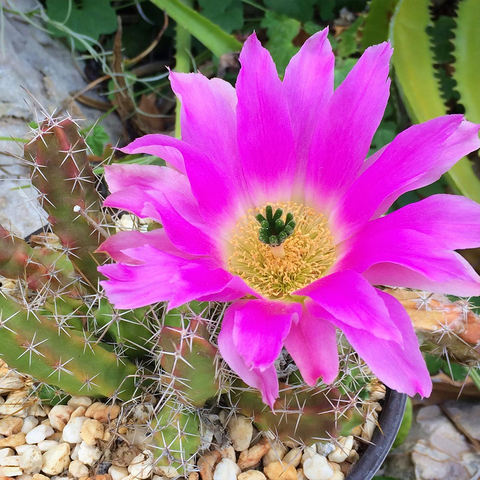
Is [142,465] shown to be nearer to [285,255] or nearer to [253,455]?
[253,455]

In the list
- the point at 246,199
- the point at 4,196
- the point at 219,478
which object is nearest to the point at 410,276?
the point at 246,199

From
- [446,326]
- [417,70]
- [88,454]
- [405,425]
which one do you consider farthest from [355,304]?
[417,70]

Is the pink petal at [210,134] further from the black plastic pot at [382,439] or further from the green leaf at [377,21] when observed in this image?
the green leaf at [377,21]

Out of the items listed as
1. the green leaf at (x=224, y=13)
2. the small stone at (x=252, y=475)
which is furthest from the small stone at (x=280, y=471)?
the green leaf at (x=224, y=13)

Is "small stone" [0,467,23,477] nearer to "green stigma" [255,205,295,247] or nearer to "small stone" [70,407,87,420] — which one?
"small stone" [70,407,87,420]

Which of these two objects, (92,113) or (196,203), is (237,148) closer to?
(196,203)

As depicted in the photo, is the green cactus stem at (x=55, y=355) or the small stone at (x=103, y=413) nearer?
the green cactus stem at (x=55, y=355)
